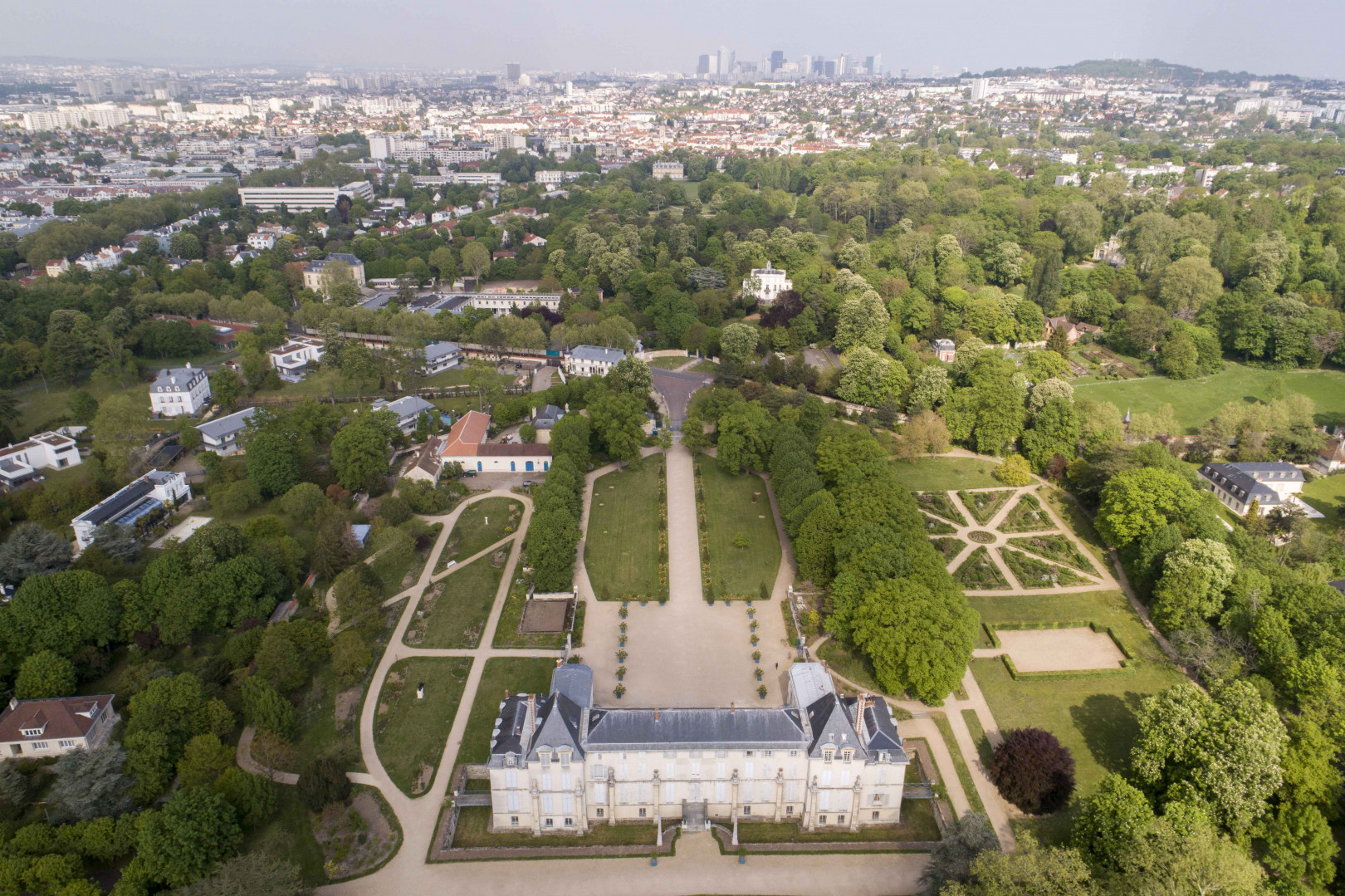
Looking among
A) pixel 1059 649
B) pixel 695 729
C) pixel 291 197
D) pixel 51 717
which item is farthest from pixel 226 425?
pixel 291 197

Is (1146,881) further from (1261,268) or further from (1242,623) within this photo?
(1261,268)

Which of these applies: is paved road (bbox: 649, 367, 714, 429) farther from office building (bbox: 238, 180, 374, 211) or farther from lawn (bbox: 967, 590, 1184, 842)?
office building (bbox: 238, 180, 374, 211)

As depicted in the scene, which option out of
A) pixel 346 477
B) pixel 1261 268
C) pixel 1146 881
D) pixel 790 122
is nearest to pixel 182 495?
pixel 346 477

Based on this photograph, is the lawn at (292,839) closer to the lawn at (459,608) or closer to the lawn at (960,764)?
the lawn at (459,608)

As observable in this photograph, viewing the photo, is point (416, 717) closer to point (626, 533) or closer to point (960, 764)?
point (626, 533)

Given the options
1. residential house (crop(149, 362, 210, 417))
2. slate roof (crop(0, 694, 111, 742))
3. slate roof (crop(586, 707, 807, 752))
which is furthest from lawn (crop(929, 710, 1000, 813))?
residential house (crop(149, 362, 210, 417))

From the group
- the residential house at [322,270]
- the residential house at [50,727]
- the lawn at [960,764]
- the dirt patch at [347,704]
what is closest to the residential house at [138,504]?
the residential house at [50,727]
